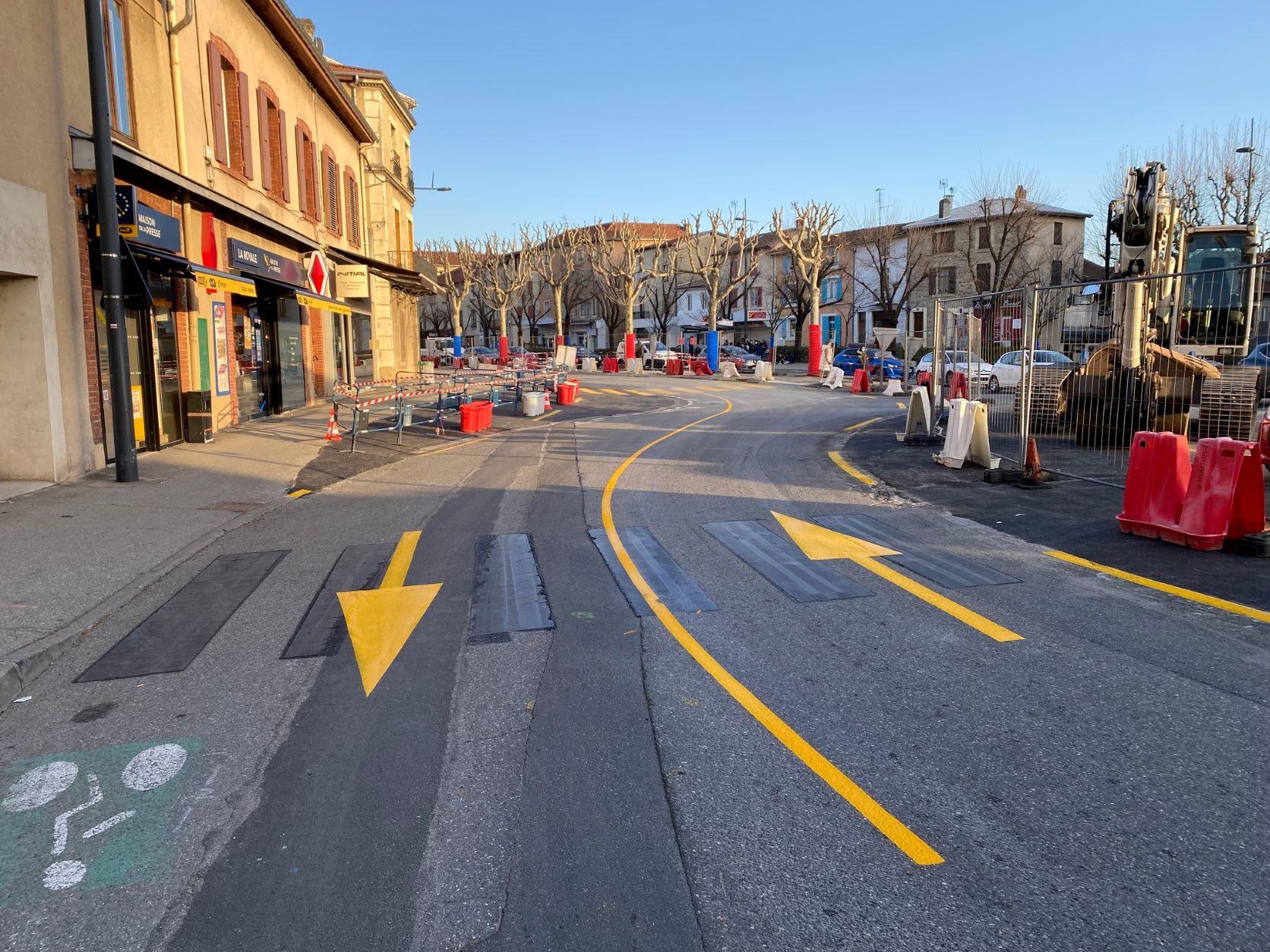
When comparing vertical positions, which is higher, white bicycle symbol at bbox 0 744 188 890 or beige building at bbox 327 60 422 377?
beige building at bbox 327 60 422 377

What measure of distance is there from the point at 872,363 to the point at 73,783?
136 feet

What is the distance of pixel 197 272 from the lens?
14.3 meters

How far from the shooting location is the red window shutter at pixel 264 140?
19938mm

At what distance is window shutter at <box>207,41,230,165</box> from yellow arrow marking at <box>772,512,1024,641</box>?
1377 cm

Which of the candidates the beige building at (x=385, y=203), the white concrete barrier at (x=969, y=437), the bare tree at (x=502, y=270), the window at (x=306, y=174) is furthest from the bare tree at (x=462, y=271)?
the white concrete barrier at (x=969, y=437)

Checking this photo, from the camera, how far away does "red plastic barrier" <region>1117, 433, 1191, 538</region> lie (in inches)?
316

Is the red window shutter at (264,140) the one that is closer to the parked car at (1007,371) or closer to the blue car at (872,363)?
the parked car at (1007,371)

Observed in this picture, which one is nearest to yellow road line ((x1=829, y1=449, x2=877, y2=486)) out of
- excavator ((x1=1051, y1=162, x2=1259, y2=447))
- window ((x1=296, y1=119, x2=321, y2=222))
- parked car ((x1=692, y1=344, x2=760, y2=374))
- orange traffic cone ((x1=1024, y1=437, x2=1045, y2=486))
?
orange traffic cone ((x1=1024, y1=437, x2=1045, y2=486))

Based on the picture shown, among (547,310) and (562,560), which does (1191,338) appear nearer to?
(562,560)

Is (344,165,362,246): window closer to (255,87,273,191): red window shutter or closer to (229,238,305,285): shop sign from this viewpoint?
(229,238,305,285): shop sign

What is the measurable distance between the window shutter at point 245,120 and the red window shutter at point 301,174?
395 centimetres

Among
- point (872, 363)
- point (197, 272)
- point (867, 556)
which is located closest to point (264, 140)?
point (197, 272)

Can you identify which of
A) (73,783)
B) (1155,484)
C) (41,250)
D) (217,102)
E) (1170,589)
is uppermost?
(217,102)

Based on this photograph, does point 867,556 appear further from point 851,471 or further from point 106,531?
point 106,531
